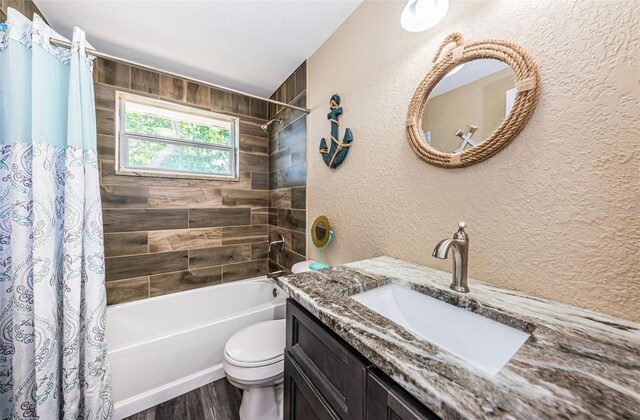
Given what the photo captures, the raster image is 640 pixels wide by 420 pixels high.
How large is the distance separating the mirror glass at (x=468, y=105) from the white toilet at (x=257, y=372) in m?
1.36

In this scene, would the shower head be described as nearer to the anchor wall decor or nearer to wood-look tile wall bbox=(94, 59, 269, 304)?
wood-look tile wall bbox=(94, 59, 269, 304)

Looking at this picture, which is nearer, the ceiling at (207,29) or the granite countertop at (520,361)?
the granite countertop at (520,361)

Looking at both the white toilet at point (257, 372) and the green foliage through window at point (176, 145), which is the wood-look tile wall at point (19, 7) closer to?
the green foliage through window at point (176, 145)

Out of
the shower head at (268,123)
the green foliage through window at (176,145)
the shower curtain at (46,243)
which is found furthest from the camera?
the shower head at (268,123)

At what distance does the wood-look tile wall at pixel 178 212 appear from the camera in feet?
6.12

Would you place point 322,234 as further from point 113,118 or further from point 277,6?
point 113,118

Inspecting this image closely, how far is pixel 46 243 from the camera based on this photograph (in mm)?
1075

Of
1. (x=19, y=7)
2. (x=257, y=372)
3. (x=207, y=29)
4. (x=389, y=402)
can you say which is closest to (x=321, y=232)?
(x=257, y=372)

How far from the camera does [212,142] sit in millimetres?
2277

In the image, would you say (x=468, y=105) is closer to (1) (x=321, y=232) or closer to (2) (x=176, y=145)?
(1) (x=321, y=232)

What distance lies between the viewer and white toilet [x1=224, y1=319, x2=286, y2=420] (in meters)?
1.20

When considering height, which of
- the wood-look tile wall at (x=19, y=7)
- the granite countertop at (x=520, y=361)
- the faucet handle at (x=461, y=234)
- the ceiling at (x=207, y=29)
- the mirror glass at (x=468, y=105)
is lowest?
the granite countertop at (x=520, y=361)

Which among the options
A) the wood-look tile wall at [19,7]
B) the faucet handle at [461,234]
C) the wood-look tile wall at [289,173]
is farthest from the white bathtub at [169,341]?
the wood-look tile wall at [19,7]

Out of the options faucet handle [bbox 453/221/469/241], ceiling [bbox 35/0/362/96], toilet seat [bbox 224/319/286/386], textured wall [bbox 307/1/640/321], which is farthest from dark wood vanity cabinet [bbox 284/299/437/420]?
ceiling [bbox 35/0/362/96]
